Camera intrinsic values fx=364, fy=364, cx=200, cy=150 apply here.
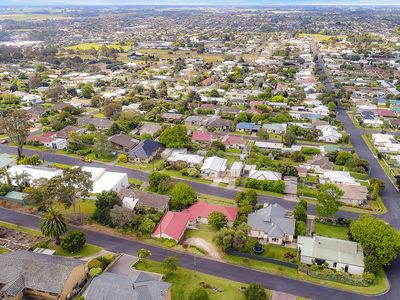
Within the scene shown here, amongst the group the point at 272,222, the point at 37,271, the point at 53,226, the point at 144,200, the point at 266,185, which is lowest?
the point at 266,185

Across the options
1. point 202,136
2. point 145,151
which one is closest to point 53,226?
A: point 145,151

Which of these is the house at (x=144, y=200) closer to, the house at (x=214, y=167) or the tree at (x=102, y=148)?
the house at (x=214, y=167)

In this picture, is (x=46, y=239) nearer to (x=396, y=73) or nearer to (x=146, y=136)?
(x=146, y=136)

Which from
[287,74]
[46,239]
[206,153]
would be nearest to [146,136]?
[206,153]

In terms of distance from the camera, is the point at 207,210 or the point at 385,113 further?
the point at 385,113

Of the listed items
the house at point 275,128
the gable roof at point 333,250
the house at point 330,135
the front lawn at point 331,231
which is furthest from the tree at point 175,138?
the gable roof at point 333,250

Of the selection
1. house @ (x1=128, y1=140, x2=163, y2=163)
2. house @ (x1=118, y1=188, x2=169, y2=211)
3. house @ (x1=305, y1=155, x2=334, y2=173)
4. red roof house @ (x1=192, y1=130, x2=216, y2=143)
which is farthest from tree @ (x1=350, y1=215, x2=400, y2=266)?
red roof house @ (x1=192, y1=130, x2=216, y2=143)

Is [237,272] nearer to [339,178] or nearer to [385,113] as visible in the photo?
[339,178]
